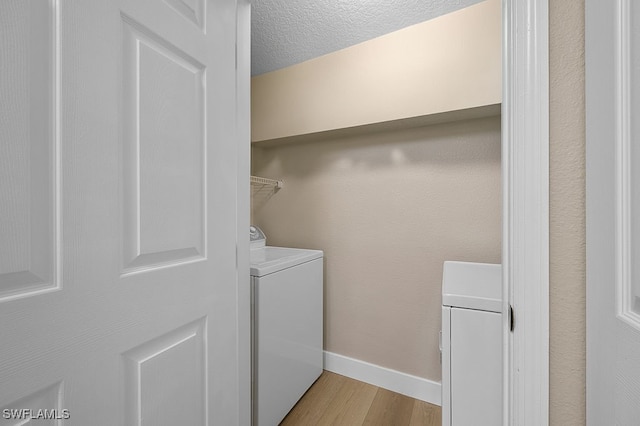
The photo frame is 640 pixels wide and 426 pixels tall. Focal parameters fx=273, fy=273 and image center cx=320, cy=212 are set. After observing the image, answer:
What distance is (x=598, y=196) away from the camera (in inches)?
19.3

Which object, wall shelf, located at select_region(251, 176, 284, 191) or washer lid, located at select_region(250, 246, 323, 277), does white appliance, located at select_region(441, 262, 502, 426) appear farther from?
wall shelf, located at select_region(251, 176, 284, 191)

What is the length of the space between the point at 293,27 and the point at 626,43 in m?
1.60

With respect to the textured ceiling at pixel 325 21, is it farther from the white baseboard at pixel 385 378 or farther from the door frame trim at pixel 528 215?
the white baseboard at pixel 385 378

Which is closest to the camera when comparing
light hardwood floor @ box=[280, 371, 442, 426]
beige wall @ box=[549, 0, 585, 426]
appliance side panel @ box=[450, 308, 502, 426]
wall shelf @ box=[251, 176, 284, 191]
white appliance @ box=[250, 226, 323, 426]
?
beige wall @ box=[549, 0, 585, 426]

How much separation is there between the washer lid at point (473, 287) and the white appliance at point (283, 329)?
829 mm

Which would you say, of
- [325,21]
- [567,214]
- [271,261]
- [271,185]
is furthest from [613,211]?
[271,185]

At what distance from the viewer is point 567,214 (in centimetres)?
56

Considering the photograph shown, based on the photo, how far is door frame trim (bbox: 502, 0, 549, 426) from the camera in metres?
0.57

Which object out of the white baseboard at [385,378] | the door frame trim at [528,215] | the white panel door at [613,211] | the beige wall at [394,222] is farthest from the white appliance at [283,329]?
the white panel door at [613,211]

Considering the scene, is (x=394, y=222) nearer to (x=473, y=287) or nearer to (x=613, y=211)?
(x=473, y=287)

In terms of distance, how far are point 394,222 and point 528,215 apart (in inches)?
51.5

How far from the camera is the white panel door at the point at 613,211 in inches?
15.6

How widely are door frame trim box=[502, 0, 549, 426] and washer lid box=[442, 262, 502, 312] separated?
481 millimetres

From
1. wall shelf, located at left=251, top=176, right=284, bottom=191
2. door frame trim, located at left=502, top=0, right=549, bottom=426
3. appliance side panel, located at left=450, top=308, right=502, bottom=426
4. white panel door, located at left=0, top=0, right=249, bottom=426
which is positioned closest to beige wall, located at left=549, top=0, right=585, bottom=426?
door frame trim, located at left=502, top=0, right=549, bottom=426
